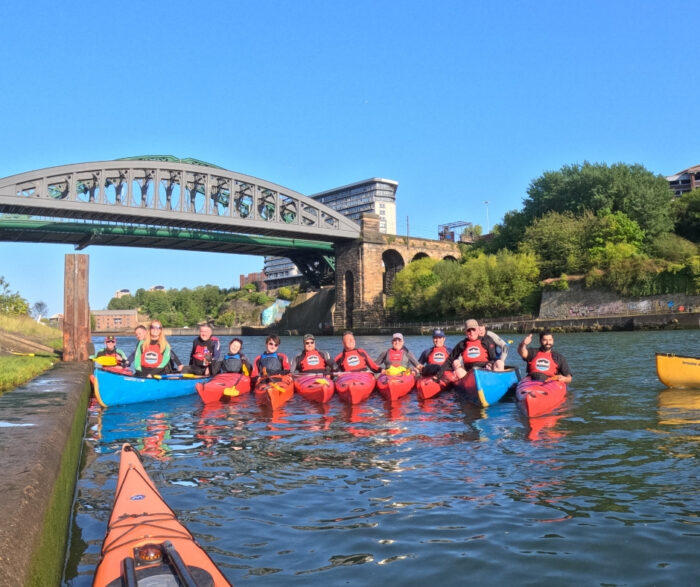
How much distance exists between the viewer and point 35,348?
18.2 m

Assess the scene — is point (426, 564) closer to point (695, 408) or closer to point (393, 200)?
point (695, 408)

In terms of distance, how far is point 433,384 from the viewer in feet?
39.8

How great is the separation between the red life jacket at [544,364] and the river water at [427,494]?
863 mm

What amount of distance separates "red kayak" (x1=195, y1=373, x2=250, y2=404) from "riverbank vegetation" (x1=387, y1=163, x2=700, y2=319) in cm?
3900

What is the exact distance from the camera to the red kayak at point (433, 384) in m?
12.1

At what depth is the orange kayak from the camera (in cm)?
300

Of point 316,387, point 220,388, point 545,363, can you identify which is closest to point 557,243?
point 545,363

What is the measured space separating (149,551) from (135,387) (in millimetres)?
9949

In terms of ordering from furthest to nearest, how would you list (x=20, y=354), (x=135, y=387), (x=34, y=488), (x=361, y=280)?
(x=361, y=280) → (x=20, y=354) → (x=135, y=387) → (x=34, y=488)

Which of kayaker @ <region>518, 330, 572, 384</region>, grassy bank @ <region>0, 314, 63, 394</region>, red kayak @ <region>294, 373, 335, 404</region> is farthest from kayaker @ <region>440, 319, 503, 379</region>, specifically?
grassy bank @ <region>0, 314, 63, 394</region>

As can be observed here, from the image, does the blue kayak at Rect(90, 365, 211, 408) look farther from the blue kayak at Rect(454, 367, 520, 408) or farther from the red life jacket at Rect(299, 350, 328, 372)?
the blue kayak at Rect(454, 367, 520, 408)

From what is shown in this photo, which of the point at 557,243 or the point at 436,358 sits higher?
the point at 557,243

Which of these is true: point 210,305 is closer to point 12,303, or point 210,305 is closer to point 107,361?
point 12,303

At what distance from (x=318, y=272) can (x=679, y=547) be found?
7643 cm
